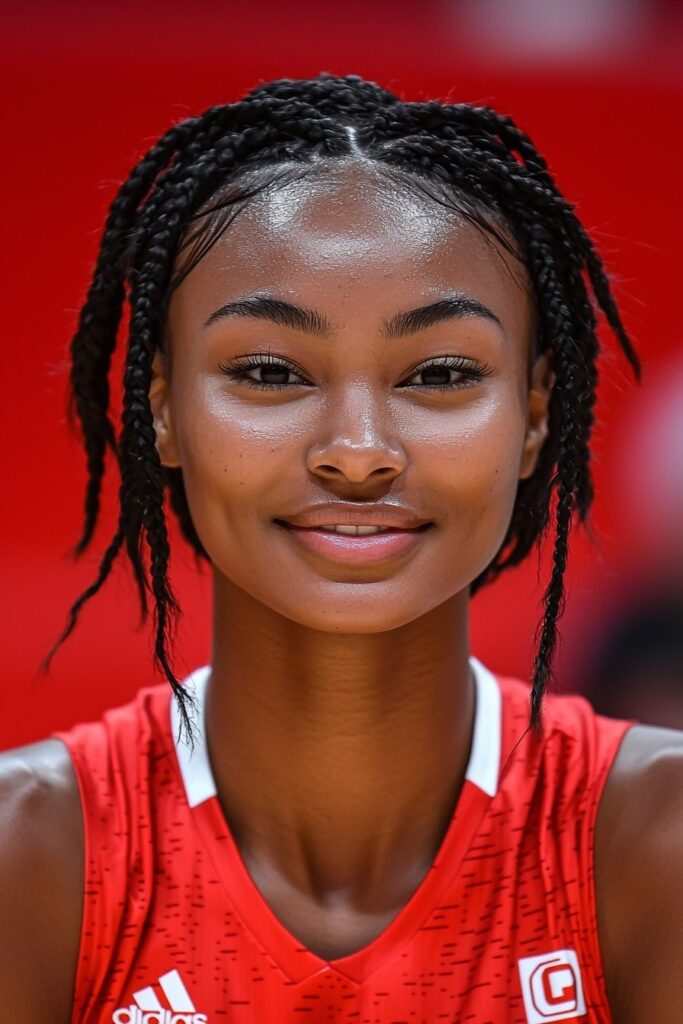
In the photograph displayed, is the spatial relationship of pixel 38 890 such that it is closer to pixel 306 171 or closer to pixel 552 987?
pixel 552 987

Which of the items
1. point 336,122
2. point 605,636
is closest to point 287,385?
point 336,122

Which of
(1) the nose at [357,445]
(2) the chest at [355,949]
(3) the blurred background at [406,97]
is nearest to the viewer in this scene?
(1) the nose at [357,445]

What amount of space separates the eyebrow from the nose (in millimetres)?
68

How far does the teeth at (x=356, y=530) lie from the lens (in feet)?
4.52

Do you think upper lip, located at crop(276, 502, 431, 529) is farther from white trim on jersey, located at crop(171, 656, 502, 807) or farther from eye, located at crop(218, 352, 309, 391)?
white trim on jersey, located at crop(171, 656, 502, 807)

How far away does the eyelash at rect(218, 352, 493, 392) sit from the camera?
55.1 inches

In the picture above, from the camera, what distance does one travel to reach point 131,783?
1561 mm

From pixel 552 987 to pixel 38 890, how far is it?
0.51 m

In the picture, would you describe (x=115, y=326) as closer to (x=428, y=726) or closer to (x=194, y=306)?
(x=194, y=306)

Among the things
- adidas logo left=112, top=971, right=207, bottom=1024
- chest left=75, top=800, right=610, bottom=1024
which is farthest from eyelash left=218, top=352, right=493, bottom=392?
adidas logo left=112, top=971, right=207, bottom=1024

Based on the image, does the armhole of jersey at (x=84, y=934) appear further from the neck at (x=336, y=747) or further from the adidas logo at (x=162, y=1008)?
the neck at (x=336, y=747)

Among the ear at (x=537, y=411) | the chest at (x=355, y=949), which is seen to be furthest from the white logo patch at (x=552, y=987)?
the ear at (x=537, y=411)

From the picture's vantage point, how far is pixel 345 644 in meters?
1.50

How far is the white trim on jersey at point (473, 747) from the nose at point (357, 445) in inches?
15.2
